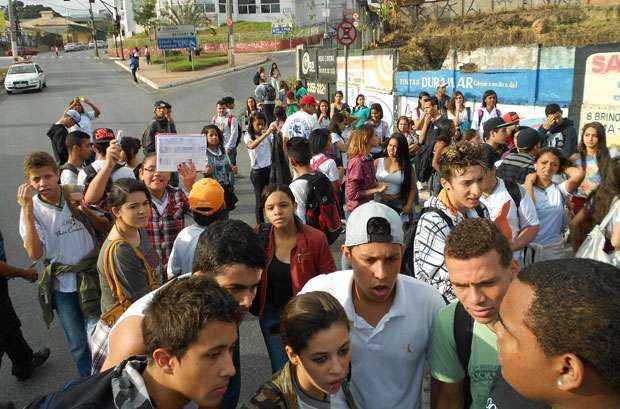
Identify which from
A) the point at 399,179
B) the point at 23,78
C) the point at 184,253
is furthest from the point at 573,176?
the point at 23,78

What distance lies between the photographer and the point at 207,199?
3.57m

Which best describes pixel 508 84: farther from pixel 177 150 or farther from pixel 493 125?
pixel 177 150

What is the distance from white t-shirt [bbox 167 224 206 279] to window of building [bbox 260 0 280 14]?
240 ft

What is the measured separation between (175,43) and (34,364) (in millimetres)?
32808

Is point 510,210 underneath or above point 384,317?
above

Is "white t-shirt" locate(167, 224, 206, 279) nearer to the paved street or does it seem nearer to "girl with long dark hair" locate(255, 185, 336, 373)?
"girl with long dark hair" locate(255, 185, 336, 373)

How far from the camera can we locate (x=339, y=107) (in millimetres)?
12750

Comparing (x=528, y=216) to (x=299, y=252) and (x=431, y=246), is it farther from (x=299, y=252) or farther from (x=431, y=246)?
(x=299, y=252)

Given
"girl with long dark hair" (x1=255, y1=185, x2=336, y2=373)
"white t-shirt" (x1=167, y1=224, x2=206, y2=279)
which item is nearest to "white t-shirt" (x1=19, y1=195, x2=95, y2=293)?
"white t-shirt" (x1=167, y1=224, x2=206, y2=279)

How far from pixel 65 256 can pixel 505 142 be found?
562cm

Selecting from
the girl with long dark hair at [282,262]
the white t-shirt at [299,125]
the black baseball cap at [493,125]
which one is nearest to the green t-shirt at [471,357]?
the girl with long dark hair at [282,262]

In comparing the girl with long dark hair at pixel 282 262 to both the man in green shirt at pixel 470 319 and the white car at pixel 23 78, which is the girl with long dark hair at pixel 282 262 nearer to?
the man in green shirt at pixel 470 319

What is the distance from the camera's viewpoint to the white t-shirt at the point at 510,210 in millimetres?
3627

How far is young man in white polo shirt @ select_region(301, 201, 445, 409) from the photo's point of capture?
2.39 metres
